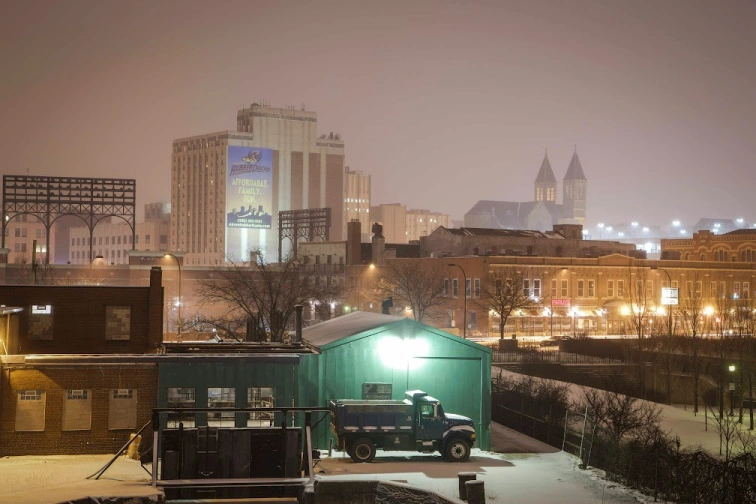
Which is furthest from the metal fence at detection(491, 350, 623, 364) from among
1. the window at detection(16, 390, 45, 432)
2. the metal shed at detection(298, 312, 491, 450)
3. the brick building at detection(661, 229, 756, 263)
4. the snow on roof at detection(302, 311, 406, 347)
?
the brick building at detection(661, 229, 756, 263)

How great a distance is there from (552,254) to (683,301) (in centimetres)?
1597

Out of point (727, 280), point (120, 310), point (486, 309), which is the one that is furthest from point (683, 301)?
point (120, 310)

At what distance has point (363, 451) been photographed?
29719mm

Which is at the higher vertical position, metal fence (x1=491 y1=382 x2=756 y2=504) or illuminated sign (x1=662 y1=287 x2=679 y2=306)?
illuminated sign (x1=662 y1=287 x2=679 y2=306)

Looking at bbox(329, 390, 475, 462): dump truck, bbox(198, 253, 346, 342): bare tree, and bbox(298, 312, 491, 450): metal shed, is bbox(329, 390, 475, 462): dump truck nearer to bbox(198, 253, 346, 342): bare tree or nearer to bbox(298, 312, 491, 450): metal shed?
bbox(298, 312, 491, 450): metal shed

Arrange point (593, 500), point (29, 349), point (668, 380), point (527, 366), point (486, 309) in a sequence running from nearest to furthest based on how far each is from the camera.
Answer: point (593, 500), point (29, 349), point (668, 380), point (527, 366), point (486, 309)

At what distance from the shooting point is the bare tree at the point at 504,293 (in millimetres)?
80938

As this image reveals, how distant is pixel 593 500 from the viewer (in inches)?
1024

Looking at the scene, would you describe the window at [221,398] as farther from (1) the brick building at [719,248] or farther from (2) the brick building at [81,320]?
(1) the brick building at [719,248]

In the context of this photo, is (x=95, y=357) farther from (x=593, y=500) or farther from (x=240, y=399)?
(x=593, y=500)

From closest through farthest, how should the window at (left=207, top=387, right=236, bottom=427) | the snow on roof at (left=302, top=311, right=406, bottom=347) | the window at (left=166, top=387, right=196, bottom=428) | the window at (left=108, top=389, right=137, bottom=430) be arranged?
1. the window at (left=166, top=387, right=196, bottom=428)
2. the window at (left=207, top=387, right=236, bottom=427)
3. the window at (left=108, top=389, right=137, bottom=430)
4. the snow on roof at (left=302, top=311, right=406, bottom=347)

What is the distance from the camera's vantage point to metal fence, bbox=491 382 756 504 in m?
24.2

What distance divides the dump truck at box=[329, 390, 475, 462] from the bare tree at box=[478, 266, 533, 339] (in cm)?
4875

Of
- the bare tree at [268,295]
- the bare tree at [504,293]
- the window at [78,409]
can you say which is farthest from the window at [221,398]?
the bare tree at [504,293]
